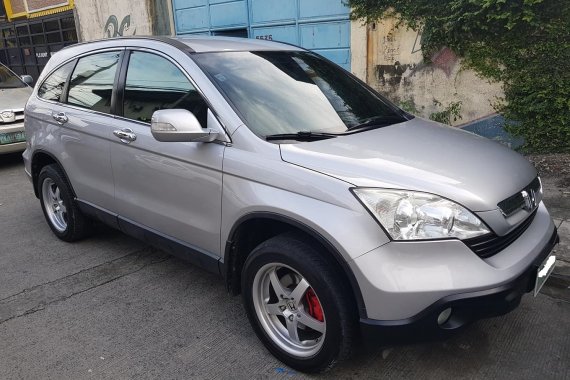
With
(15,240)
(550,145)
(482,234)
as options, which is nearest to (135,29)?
(15,240)

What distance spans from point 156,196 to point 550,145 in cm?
506

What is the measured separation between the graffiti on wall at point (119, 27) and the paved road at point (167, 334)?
9.07 metres

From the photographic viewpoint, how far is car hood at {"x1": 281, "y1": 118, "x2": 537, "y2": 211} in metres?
2.21

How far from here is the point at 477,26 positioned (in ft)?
19.9

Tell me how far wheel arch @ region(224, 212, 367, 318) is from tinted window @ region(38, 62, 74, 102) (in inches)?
98.7

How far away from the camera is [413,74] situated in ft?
23.0

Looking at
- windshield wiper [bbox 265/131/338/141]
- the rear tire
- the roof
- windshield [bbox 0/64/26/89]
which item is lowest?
the rear tire

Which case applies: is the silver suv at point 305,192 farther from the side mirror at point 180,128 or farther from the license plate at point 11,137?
the license plate at point 11,137

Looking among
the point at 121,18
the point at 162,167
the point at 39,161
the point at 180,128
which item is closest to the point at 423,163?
the point at 180,128

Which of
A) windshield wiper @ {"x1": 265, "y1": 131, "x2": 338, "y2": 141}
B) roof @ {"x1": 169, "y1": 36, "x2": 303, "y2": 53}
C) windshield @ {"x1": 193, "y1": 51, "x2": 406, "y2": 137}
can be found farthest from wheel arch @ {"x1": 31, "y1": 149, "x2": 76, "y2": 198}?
windshield wiper @ {"x1": 265, "y1": 131, "x2": 338, "y2": 141}

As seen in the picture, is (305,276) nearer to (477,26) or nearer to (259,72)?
(259,72)

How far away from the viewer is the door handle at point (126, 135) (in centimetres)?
325

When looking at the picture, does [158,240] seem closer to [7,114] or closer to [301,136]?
[301,136]

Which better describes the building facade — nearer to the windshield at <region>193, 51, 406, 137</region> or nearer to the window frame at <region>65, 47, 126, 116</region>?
the window frame at <region>65, 47, 126, 116</region>
